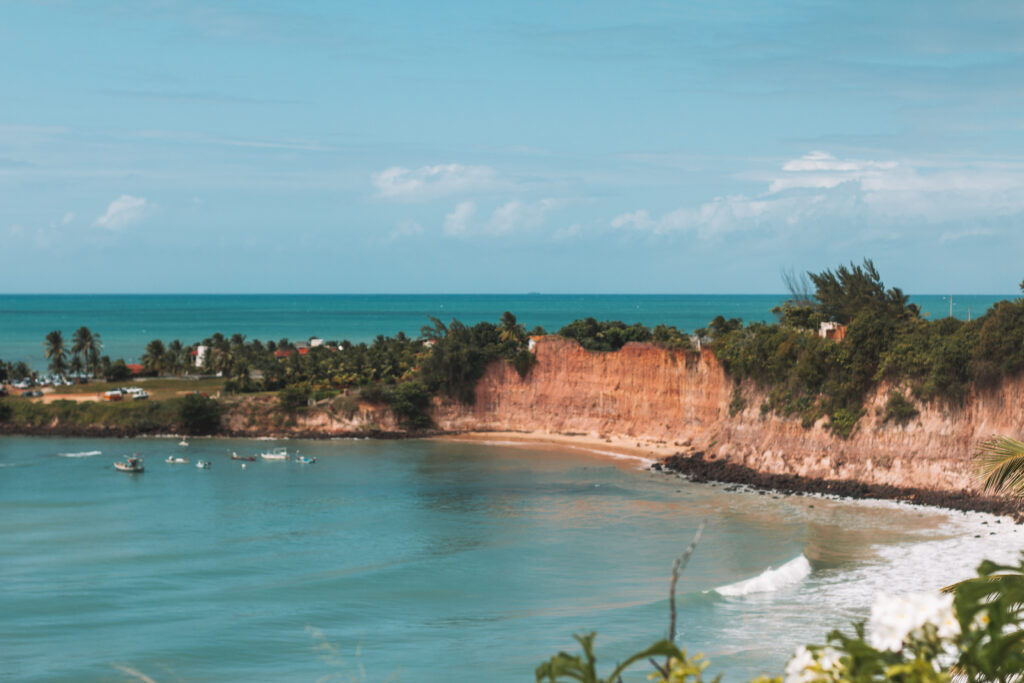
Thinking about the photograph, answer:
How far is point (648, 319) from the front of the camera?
19400 centimetres

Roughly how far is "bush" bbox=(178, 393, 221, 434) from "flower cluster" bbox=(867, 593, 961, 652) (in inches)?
2372

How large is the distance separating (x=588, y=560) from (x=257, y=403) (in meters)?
36.2

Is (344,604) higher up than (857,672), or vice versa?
(857,672)

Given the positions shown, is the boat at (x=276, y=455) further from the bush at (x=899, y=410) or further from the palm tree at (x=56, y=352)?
the palm tree at (x=56, y=352)

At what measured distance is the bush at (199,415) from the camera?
60.4 m

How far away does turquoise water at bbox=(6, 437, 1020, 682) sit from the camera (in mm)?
22031

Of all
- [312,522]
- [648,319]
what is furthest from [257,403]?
[648,319]

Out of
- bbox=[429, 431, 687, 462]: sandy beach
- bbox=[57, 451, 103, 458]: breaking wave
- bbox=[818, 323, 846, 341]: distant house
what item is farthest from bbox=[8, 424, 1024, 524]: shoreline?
bbox=[818, 323, 846, 341]: distant house

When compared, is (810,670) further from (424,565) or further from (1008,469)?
(424,565)

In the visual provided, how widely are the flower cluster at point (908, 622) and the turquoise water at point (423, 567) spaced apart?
9.77 m

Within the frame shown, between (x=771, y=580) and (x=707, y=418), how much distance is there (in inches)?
885

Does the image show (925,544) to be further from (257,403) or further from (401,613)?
(257,403)

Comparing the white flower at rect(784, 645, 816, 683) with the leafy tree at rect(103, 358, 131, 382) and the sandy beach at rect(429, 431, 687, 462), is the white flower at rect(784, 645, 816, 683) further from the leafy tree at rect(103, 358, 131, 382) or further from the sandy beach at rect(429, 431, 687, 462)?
the leafy tree at rect(103, 358, 131, 382)

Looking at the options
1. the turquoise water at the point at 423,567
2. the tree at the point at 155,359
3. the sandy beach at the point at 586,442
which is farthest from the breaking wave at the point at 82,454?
the tree at the point at 155,359
